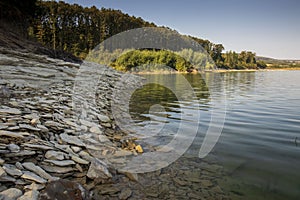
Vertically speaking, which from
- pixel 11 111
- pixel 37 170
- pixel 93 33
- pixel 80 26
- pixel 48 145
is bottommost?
pixel 37 170

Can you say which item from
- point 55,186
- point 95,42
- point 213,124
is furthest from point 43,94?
point 95,42

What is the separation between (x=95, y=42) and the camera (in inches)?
2307

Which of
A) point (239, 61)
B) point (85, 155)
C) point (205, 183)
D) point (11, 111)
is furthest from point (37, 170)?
point (239, 61)

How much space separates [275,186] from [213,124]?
12.3 ft

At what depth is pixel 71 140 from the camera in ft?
14.3

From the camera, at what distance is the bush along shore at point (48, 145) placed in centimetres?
270

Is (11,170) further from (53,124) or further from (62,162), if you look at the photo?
(53,124)

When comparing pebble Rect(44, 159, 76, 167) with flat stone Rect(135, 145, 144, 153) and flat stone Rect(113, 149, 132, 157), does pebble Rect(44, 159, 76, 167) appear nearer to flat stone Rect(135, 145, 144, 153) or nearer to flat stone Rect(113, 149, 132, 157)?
flat stone Rect(113, 149, 132, 157)

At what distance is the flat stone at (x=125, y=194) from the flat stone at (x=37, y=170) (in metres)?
0.96

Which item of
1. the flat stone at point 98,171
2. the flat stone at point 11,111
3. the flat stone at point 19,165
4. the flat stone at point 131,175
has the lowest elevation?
the flat stone at point 131,175

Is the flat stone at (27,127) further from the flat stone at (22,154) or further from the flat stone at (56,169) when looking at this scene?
the flat stone at (56,169)

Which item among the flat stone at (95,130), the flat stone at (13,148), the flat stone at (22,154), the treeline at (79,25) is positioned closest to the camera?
the flat stone at (22,154)

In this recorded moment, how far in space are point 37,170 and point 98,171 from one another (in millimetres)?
864

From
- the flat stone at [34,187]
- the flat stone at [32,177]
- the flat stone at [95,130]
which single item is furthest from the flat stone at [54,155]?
the flat stone at [95,130]
